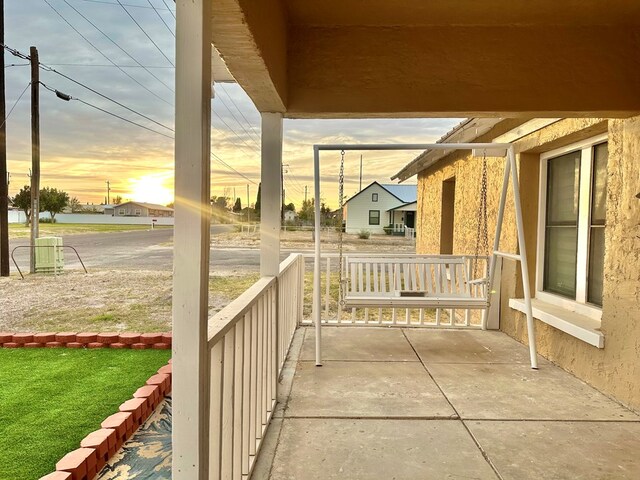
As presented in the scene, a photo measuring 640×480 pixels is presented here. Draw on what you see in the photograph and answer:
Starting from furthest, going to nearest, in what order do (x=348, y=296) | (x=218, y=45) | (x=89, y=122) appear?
(x=89, y=122), (x=348, y=296), (x=218, y=45)

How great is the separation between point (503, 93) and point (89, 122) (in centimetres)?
1000

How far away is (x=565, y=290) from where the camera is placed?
11.6 ft

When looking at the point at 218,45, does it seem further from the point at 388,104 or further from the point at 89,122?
the point at 89,122

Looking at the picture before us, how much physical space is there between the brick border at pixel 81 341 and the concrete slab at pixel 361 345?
141 cm

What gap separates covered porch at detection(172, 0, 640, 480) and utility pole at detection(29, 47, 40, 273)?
8.19 meters

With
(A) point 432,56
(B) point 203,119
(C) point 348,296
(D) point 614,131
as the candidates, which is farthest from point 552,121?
(B) point 203,119

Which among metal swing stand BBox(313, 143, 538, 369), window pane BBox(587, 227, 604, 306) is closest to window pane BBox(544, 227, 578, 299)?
window pane BBox(587, 227, 604, 306)

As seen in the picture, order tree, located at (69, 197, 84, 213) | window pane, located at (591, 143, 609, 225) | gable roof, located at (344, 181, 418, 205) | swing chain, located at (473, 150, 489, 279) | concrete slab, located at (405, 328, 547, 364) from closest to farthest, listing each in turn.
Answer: window pane, located at (591, 143, 609, 225), concrete slab, located at (405, 328, 547, 364), swing chain, located at (473, 150, 489, 279), tree, located at (69, 197, 84, 213), gable roof, located at (344, 181, 418, 205)

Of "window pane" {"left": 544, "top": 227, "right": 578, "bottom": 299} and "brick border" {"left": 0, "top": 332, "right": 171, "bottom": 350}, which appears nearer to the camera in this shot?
"window pane" {"left": 544, "top": 227, "right": 578, "bottom": 299}

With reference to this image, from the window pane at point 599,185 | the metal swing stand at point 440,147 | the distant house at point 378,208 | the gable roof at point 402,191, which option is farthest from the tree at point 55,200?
the window pane at point 599,185

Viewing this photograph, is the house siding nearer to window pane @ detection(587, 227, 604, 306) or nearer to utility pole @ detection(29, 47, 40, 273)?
utility pole @ detection(29, 47, 40, 273)

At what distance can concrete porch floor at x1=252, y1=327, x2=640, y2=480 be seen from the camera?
76.0 inches

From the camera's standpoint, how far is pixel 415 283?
4.47 metres

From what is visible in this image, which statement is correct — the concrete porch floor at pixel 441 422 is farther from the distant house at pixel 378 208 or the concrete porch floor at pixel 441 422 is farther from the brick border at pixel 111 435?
the distant house at pixel 378 208
